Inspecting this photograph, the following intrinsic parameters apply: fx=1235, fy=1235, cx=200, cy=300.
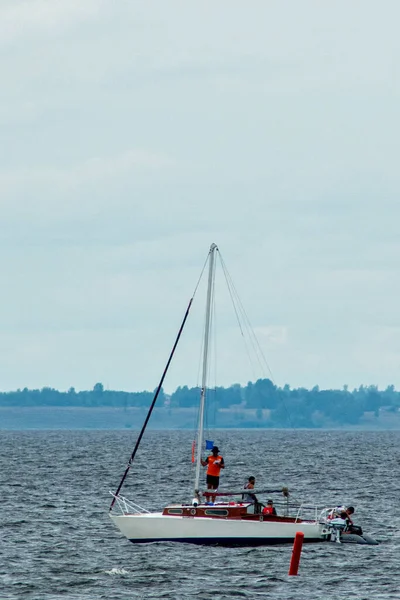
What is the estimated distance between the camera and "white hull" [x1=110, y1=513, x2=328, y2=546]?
46.9m

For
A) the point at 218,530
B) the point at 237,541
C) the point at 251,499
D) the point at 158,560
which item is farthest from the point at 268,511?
the point at 158,560

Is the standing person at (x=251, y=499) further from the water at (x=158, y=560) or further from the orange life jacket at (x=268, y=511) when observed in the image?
the water at (x=158, y=560)

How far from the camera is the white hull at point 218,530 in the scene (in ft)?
154

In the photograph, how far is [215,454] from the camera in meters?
49.1

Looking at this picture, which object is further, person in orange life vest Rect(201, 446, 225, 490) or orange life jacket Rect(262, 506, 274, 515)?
person in orange life vest Rect(201, 446, 225, 490)

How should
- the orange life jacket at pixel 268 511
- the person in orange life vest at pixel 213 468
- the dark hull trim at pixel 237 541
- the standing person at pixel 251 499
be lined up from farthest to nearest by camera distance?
the person in orange life vest at pixel 213 468 < the orange life jacket at pixel 268 511 < the standing person at pixel 251 499 < the dark hull trim at pixel 237 541

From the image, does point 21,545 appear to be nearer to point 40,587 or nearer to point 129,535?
point 129,535

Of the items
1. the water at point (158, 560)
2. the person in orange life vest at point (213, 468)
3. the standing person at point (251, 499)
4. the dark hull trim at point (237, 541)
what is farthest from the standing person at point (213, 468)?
the water at point (158, 560)

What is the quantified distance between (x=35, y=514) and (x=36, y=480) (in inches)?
1077

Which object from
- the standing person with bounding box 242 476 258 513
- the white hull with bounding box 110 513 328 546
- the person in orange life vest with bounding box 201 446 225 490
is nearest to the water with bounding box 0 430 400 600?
the white hull with bounding box 110 513 328 546

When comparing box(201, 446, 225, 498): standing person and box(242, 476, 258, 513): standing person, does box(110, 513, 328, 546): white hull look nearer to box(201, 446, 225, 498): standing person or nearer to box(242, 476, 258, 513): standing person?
box(242, 476, 258, 513): standing person

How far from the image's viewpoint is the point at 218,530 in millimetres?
47125

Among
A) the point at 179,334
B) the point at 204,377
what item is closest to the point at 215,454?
the point at 204,377

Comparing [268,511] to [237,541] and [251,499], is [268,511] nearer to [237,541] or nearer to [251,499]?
[251,499]
